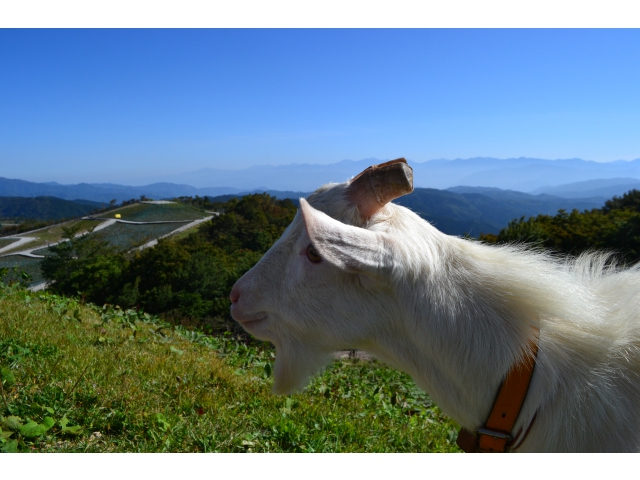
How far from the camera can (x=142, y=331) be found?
726 cm

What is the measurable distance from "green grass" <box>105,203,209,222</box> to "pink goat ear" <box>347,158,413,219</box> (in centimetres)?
5903

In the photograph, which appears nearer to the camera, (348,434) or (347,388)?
(348,434)

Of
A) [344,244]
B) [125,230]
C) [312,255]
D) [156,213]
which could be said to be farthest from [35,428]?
[156,213]

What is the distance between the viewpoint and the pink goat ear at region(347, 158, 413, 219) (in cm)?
219

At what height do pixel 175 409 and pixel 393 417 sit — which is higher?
pixel 175 409

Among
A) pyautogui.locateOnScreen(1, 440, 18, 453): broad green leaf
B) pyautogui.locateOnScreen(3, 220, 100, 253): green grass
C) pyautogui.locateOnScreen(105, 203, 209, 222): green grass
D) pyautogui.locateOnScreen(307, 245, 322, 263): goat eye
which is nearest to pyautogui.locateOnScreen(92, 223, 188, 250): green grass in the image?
pyautogui.locateOnScreen(3, 220, 100, 253): green grass

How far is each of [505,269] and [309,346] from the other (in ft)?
3.71

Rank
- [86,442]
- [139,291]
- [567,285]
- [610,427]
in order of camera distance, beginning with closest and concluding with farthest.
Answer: [610,427], [567,285], [86,442], [139,291]

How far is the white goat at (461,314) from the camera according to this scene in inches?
81.3

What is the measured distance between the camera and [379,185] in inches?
88.7

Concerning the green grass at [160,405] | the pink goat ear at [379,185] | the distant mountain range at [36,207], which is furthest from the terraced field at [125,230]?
the distant mountain range at [36,207]

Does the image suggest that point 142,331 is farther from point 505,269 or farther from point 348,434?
point 505,269

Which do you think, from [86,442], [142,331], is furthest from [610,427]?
[142,331]

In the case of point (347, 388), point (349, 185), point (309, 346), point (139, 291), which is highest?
point (349, 185)
